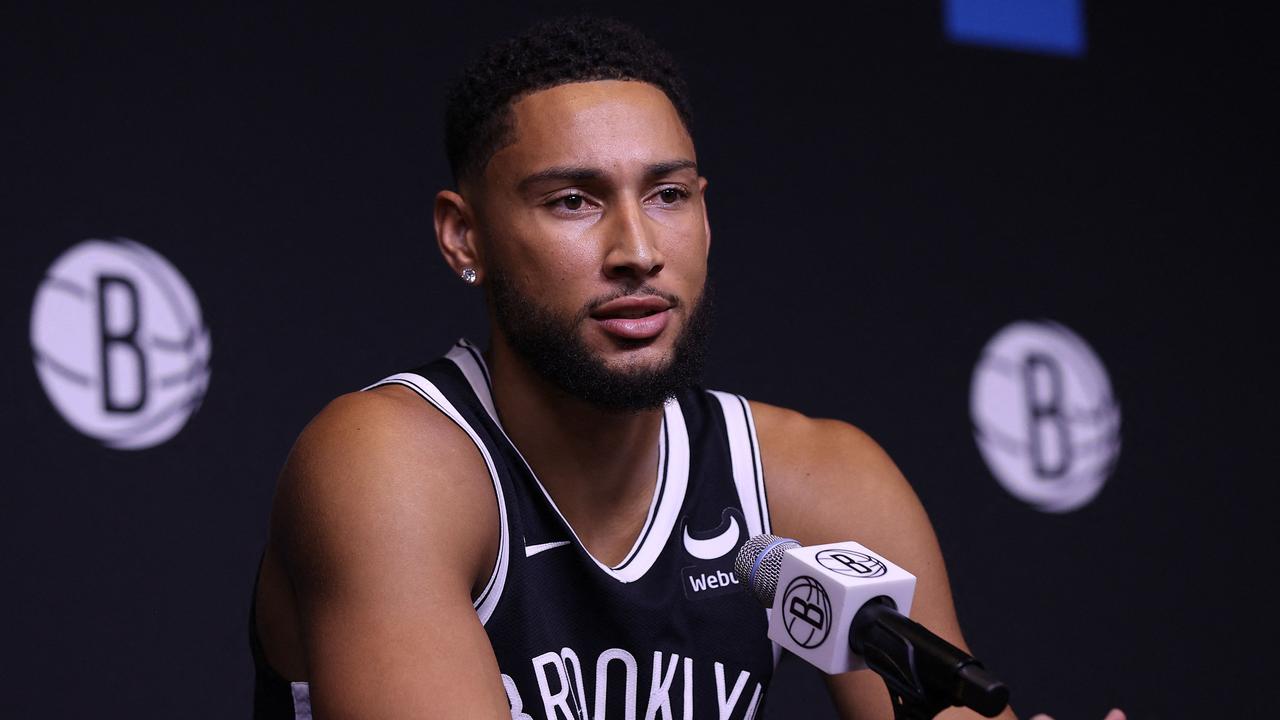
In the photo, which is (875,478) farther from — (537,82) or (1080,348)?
(1080,348)

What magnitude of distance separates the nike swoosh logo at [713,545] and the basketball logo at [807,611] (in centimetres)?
45

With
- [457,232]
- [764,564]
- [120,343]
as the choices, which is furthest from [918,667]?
[120,343]

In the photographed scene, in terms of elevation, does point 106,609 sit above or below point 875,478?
below

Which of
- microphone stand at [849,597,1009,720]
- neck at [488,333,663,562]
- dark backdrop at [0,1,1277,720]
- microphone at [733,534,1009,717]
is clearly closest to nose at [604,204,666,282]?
neck at [488,333,663,562]

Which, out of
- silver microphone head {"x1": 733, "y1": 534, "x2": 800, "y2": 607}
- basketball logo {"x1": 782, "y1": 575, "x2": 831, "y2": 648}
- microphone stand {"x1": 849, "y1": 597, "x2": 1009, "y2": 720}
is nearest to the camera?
microphone stand {"x1": 849, "y1": 597, "x2": 1009, "y2": 720}

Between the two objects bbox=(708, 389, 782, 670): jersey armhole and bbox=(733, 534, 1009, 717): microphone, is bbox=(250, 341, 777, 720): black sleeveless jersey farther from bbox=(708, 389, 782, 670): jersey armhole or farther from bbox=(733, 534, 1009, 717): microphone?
bbox=(733, 534, 1009, 717): microphone

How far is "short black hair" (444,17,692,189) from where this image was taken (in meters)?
1.31

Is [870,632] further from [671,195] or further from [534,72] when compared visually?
[534,72]

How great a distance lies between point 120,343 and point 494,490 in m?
0.99

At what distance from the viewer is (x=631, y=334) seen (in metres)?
1.22

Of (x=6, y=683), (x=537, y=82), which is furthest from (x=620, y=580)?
(x=6, y=683)

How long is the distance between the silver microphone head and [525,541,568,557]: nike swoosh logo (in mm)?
310

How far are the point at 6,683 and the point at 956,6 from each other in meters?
2.18

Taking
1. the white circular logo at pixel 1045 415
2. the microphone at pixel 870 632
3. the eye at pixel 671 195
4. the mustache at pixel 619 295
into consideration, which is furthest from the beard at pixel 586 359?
the white circular logo at pixel 1045 415
